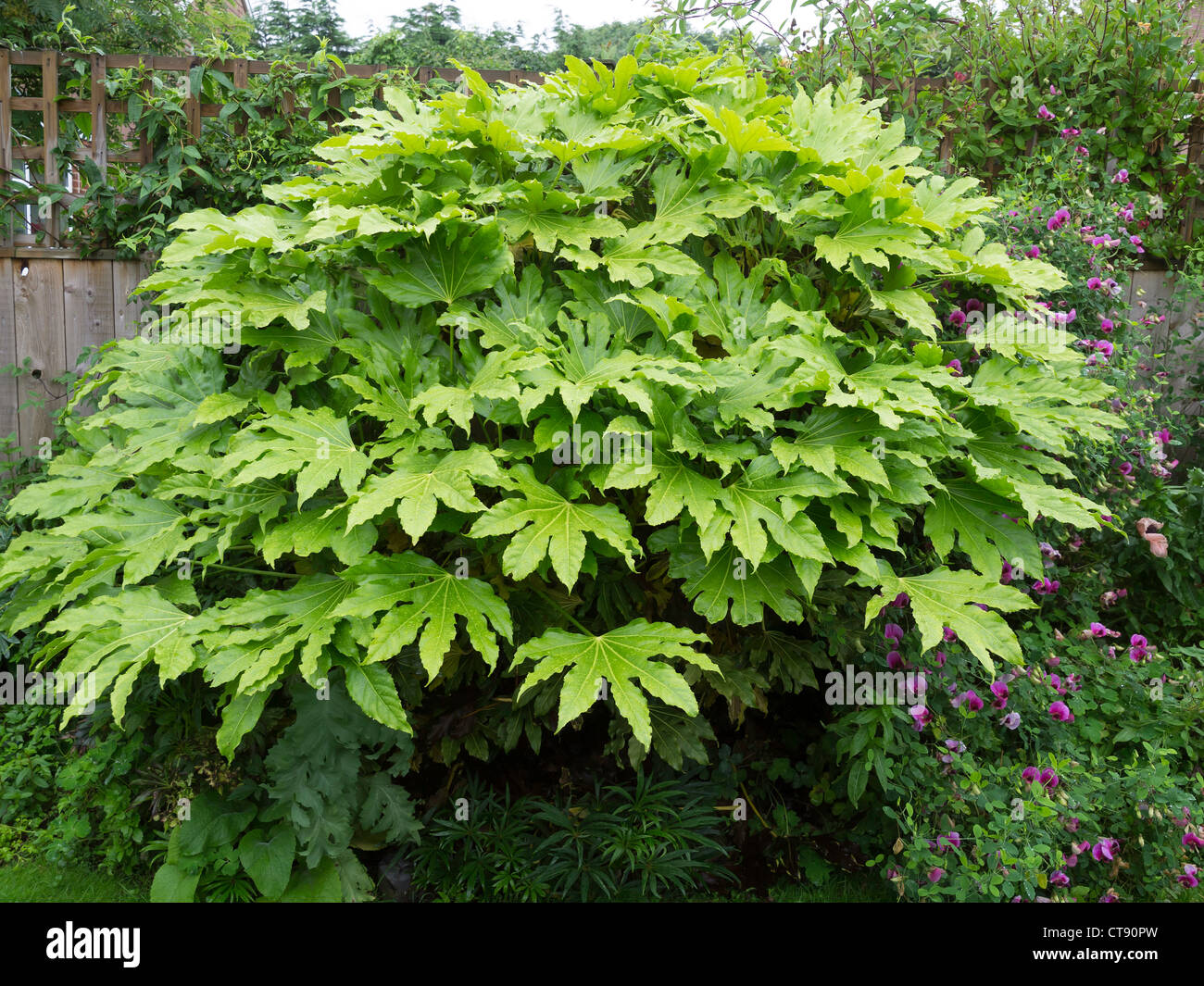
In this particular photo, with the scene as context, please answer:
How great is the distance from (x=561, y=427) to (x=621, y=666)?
2.21 feet

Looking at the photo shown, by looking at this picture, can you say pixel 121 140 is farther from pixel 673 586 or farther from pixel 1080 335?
pixel 1080 335

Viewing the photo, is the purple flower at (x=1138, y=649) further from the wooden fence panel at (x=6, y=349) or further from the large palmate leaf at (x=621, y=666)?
the wooden fence panel at (x=6, y=349)

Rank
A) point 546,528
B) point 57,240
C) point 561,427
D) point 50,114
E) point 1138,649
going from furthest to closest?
point 57,240, point 50,114, point 1138,649, point 561,427, point 546,528

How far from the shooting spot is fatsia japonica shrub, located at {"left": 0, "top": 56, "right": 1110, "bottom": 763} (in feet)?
7.72

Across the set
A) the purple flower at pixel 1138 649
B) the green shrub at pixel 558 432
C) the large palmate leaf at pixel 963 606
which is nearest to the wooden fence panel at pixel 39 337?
the green shrub at pixel 558 432

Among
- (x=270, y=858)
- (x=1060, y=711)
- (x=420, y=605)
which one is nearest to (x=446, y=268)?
(x=420, y=605)

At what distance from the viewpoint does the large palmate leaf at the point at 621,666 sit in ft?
7.18

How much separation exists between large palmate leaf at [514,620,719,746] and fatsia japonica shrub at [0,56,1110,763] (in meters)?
0.01

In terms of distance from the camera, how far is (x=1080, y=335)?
4.03m

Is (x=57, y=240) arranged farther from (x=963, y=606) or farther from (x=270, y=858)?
(x=963, y=606)

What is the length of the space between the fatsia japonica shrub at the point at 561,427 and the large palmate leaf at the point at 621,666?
0.04ft

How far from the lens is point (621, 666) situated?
7.62 ft

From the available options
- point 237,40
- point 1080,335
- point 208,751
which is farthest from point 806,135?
point 237,40

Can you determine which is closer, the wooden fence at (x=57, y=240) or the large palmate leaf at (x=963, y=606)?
the large palmate leaf at (x=963, y=606)
